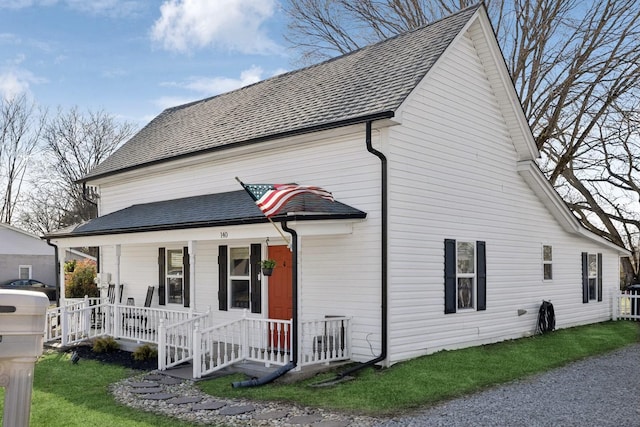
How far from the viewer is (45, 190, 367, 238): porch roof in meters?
10.5

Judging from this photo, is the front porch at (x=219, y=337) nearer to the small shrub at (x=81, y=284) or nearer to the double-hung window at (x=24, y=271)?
the small shrub at (x=81, y=284)

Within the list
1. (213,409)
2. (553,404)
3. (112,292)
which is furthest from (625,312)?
(213,409)

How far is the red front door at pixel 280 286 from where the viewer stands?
12.4 meters

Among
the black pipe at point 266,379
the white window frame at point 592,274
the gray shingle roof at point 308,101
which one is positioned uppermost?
the gray shingle roof at point 308,101

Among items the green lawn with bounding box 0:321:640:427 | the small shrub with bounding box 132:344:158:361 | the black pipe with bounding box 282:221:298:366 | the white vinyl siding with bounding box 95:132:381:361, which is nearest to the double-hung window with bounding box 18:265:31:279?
the green lawn with bounding box 0:321:640:427

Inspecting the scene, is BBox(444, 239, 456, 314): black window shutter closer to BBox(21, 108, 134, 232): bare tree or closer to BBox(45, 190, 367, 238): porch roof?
BBox(45, 190, 367, 238): porch roof

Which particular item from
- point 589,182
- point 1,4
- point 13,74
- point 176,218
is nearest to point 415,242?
point 176,218

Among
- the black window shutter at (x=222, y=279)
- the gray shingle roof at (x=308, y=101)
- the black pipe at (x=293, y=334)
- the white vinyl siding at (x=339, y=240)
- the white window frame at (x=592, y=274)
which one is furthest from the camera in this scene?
the white window frame at (x=592, y=274)

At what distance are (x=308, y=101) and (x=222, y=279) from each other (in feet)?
14.7

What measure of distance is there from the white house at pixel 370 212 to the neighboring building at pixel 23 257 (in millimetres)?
23326

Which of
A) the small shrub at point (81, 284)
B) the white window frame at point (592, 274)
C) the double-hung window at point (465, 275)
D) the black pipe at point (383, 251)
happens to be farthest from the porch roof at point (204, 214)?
the white window frame at point (592, 274)

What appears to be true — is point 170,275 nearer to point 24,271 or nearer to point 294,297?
point 294,297

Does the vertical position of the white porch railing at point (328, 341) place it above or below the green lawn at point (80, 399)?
above

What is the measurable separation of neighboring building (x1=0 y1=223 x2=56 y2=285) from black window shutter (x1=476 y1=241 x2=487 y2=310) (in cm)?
3109
